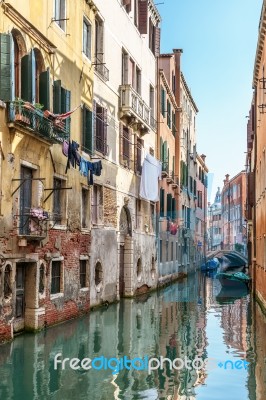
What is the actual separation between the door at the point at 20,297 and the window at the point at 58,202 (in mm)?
→ 2286

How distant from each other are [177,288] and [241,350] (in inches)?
760

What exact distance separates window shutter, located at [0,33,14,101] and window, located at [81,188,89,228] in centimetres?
640

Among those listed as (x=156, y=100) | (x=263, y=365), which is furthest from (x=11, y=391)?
(x=156, y=100)

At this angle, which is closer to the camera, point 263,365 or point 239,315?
point 263,365

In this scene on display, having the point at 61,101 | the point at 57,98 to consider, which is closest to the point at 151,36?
the point at 61,101

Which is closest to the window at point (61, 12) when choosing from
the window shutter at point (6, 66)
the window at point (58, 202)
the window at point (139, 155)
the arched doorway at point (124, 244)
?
the window shutter at point (6, 66)

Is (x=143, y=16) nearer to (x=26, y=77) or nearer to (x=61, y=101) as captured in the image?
(x=61, y=101)

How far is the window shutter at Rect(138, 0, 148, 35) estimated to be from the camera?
2656 cm

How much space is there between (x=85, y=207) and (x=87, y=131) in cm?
237

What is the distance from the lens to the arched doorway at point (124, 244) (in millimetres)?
23734

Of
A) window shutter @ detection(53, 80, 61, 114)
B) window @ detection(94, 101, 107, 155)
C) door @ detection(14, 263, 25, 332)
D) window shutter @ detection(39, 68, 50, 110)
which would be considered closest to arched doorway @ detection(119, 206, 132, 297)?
window @ detection(94, 101, 107, 155)

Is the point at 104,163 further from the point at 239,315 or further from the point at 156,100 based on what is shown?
the point at 156,100

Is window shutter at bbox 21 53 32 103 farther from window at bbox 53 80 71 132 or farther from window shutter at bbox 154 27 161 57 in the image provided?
window shutter at bbox 154 27 161 57

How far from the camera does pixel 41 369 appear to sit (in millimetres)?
10258
